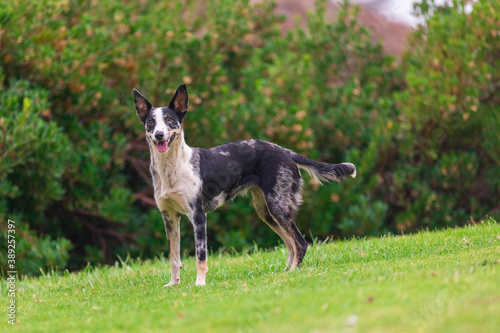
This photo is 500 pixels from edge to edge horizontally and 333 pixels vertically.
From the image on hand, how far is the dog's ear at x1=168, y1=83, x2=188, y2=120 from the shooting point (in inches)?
→ 270

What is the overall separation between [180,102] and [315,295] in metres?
2.92

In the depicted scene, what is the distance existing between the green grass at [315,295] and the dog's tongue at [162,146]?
4.73 feet

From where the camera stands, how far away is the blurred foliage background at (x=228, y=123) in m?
12.1

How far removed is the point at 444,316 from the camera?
4.02 meters

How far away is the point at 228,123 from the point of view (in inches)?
544

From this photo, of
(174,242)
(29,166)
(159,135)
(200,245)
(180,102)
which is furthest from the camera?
(29,166)

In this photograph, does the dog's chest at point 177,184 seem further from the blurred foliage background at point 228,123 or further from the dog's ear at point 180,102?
the blurred foliage background at point 228,123

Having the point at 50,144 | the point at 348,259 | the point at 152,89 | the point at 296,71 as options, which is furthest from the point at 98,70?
the point at 348,259

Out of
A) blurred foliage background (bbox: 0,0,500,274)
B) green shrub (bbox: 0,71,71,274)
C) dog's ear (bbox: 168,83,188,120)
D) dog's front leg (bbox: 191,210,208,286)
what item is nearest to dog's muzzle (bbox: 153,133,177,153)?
dog's ear (bbox: 168,83,188,120)

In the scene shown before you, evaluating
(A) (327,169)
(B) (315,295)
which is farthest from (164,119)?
(B) (315,295)

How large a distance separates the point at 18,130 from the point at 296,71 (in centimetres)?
694

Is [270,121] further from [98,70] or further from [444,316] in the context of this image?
[444,316]

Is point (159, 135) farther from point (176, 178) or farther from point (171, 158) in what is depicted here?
point (176, 178)

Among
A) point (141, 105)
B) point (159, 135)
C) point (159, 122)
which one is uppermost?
point (141, 105)
